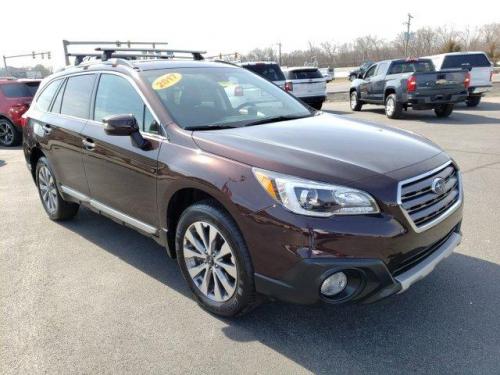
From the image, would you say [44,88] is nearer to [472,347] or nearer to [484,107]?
[472,347]

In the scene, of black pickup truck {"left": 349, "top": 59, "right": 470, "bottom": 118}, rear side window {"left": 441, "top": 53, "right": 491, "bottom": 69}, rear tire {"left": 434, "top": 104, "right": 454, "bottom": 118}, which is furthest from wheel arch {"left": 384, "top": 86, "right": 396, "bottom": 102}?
rear side window {"left": 441, "top": 53, "right": 491, "bottom": 69}

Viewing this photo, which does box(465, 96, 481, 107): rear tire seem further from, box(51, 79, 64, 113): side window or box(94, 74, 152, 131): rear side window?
box(94, 74, 152, 131): rear side window

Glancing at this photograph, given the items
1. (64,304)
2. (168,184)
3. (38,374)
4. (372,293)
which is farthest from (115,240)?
(372,293)

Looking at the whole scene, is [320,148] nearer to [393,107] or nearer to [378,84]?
[393,107]

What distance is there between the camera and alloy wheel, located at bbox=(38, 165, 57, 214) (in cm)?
525

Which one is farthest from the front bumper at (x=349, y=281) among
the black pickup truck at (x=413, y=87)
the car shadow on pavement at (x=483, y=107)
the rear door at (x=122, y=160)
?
the car shadow on pavement at (x=483, y=107)

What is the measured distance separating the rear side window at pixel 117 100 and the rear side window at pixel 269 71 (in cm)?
1203

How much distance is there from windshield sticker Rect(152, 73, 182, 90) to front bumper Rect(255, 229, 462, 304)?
183 cm

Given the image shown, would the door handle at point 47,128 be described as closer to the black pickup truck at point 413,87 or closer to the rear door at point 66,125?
the rear door at point 66,125

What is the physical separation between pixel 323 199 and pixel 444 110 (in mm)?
12593

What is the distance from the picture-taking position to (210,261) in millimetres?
3148

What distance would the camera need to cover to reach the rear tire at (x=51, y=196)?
520 centimetres

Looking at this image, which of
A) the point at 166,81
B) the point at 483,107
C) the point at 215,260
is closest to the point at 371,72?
the point at 483,107

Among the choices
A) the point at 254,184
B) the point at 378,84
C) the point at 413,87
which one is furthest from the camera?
the point at 378,84
